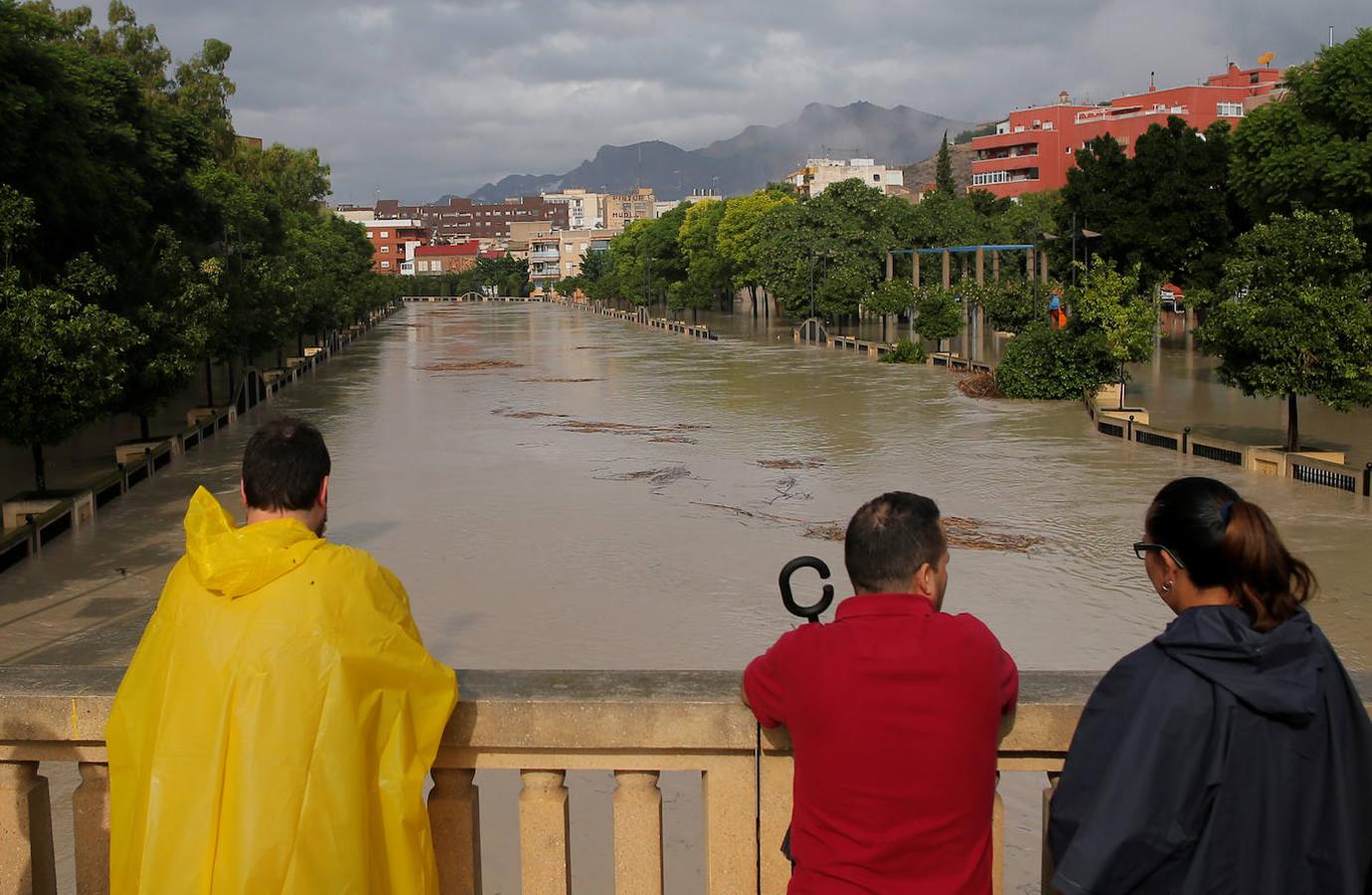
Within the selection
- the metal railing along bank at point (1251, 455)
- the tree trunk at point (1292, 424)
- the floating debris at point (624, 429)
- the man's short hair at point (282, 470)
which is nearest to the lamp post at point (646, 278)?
the floating debris at point (624, 429)

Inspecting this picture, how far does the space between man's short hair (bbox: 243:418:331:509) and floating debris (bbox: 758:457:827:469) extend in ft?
64.1

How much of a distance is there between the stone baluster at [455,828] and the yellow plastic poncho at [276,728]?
371mm

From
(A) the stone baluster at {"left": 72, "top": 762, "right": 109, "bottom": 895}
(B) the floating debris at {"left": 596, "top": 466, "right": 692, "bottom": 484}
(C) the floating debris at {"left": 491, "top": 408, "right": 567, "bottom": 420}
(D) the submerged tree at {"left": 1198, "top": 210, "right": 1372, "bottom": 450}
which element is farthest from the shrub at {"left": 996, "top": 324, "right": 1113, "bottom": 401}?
(A) the stone baluster at {"left": 72, "top": 762, "right": 109, "bottom": 895}

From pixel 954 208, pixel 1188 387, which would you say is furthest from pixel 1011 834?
pixel 954 208

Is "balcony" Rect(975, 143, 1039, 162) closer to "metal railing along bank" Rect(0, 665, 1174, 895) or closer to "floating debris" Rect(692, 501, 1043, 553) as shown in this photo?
"floating debris" Rect(692, 501, 1043, 553)

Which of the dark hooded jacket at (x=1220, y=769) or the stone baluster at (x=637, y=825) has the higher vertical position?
the dark hooded jacket at (x=1220, y=769)

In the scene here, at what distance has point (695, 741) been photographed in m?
3.17

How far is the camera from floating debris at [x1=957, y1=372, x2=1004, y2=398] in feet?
113

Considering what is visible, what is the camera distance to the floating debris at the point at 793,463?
22.5 m

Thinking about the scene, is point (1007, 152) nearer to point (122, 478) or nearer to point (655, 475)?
point (655, 475)

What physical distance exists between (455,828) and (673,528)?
1418 cm

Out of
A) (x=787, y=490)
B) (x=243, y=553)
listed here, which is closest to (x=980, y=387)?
(x=787, y=490)

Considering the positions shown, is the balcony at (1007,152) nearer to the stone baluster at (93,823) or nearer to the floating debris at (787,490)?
the floating debris at (787,490)

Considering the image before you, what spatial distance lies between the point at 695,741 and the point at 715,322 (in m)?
84.7
